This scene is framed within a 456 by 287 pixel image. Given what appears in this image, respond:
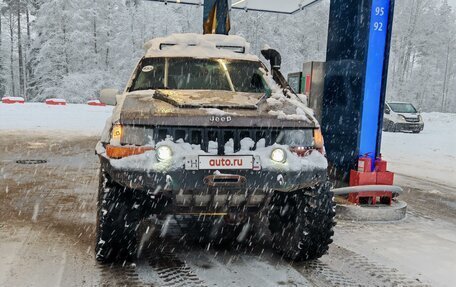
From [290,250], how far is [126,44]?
5135 centimetres

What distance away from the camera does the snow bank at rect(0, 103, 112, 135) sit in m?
17.3

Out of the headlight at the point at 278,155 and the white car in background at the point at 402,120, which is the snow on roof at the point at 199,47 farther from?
the white car in background at the point at 402,120

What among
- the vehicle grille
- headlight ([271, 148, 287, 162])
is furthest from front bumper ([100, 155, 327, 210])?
the vehicle grille

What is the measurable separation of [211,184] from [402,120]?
65.7 ft

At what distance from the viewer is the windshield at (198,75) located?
4980 millimetres

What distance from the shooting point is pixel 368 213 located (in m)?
6.00

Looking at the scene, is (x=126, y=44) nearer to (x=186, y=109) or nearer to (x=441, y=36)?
(x=441, y=36)

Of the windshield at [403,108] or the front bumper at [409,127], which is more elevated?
the windshield at [403,108]

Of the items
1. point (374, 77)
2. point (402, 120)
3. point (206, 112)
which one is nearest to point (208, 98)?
point (206, 112)

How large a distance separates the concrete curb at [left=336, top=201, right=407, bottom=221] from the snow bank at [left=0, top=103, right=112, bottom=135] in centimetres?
1214

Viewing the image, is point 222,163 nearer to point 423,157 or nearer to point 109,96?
point 109,96

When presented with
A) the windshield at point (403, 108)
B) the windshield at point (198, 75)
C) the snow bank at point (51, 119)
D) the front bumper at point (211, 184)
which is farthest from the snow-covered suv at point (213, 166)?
the windshield at point (403, 108)

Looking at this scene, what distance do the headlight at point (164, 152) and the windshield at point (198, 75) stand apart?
4.58ft

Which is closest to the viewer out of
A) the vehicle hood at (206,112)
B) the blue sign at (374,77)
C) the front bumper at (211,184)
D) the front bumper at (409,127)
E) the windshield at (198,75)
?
the front bumper at (211,184)
